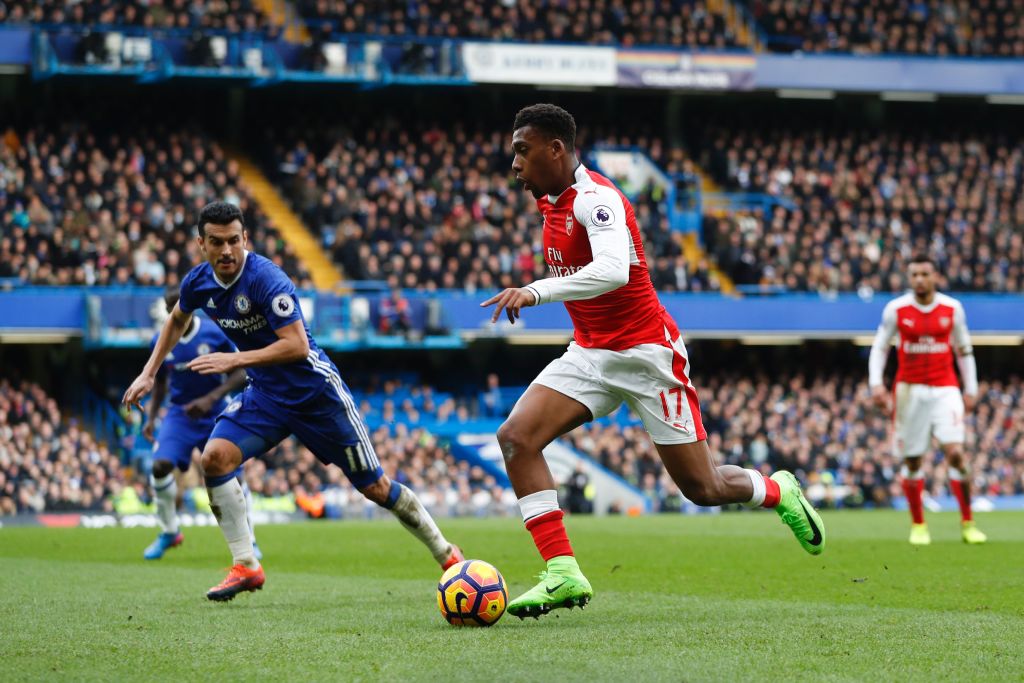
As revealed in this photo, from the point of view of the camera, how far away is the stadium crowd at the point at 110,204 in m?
29.0

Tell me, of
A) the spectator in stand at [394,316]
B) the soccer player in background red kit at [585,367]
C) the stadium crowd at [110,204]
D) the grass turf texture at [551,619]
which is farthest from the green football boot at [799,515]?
the spectator in stand at [394,316]

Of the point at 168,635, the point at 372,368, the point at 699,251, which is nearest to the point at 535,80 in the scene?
the point at 699,251

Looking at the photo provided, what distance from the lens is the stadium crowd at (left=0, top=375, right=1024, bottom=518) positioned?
84.6 ft

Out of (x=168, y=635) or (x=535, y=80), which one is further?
(x=535, y=80)

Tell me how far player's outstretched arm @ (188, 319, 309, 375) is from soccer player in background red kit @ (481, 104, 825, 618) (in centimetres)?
149

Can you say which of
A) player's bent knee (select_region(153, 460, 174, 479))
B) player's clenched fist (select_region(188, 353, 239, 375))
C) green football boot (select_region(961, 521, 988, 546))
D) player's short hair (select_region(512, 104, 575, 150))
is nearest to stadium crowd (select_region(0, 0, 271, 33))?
player's bent knee (select_region(153, 460, 174, 479))

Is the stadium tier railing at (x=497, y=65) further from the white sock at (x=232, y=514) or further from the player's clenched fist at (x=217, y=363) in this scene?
the player's clenched fist at (x=217, y=363)

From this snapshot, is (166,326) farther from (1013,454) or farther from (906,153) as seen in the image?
(906,153)

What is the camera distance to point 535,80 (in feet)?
115

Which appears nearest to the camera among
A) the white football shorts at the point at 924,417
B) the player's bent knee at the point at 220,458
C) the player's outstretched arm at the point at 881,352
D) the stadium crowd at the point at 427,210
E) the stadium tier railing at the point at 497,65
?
the player's bent knee at the point at 220,458

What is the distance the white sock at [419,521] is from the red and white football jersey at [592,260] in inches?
72.0

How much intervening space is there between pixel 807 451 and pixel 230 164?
14.5m

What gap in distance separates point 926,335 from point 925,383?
1.74 ft

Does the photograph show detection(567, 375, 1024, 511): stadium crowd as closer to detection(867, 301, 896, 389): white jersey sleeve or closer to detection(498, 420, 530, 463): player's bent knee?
detection(867, 301, 896, 389): white jersey sleeve
